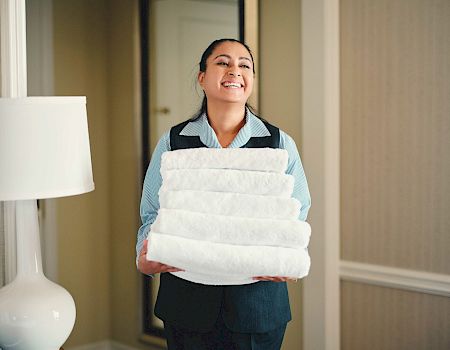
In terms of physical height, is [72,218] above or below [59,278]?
above

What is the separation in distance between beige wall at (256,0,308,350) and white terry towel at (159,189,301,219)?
96cm

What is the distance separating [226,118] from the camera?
1646mm

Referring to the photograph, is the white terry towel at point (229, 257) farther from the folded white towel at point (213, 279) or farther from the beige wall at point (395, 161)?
the beige wall at point (395, 161)

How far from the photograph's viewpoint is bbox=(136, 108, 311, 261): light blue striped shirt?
1.64 metres

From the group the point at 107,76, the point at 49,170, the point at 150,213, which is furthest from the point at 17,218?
the point at 107,76

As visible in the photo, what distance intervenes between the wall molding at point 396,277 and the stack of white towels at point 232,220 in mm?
869

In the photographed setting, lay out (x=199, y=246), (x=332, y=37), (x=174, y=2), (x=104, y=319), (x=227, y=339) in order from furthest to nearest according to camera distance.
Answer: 1. (x=104, y=319)
2. (x=174, y=2)
3. (x=332, y=37)
4. (x=227, y=339)
5. (x=199, y=246)

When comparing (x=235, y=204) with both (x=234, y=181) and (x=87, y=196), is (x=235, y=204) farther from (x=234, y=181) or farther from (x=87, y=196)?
(x=87, y=196)

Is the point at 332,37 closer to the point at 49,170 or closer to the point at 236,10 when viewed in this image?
the point at 236,10

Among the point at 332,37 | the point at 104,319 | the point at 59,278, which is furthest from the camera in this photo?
the point at 104,319

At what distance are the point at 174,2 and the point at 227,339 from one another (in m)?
1.75

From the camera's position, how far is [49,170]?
76.5 inches

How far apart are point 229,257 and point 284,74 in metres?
1.18

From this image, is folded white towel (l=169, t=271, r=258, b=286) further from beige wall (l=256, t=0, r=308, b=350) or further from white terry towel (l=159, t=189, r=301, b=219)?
beige wall (l=256, t=0, r=308, b=350)
